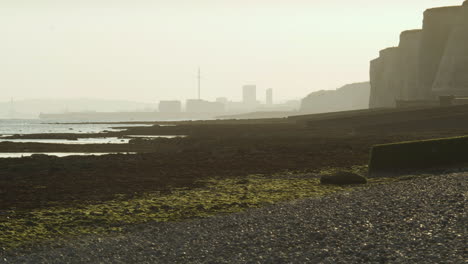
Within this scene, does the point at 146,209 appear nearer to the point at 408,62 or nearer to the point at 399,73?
the point at 408,62

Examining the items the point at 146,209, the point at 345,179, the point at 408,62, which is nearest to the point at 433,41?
the point at 408,62

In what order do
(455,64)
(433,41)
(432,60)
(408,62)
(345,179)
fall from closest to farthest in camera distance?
(345,179) → (455,64) → (432,60) → (433,41) → (408,62)

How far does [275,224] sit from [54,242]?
5878 mm

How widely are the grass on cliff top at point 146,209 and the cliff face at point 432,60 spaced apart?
66.5 metres

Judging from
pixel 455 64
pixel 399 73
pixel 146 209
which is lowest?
pixel 146 209

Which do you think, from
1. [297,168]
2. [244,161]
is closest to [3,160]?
[244,161]

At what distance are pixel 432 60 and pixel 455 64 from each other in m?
12.1

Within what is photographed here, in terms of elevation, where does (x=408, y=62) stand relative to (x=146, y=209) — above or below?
above

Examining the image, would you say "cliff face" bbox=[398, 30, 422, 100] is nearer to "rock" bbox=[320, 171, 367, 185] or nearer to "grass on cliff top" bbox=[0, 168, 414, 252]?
"rock" bbox=[320, 171, 367, 185]

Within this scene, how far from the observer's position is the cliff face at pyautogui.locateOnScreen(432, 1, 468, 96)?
3248 inches

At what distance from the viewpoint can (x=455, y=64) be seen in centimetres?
8400

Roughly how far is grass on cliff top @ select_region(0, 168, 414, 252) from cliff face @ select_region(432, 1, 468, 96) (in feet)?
219

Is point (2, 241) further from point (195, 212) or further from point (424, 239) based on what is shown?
point (424, 239)

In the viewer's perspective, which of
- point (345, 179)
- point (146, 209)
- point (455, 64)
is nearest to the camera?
point (146, 209)
